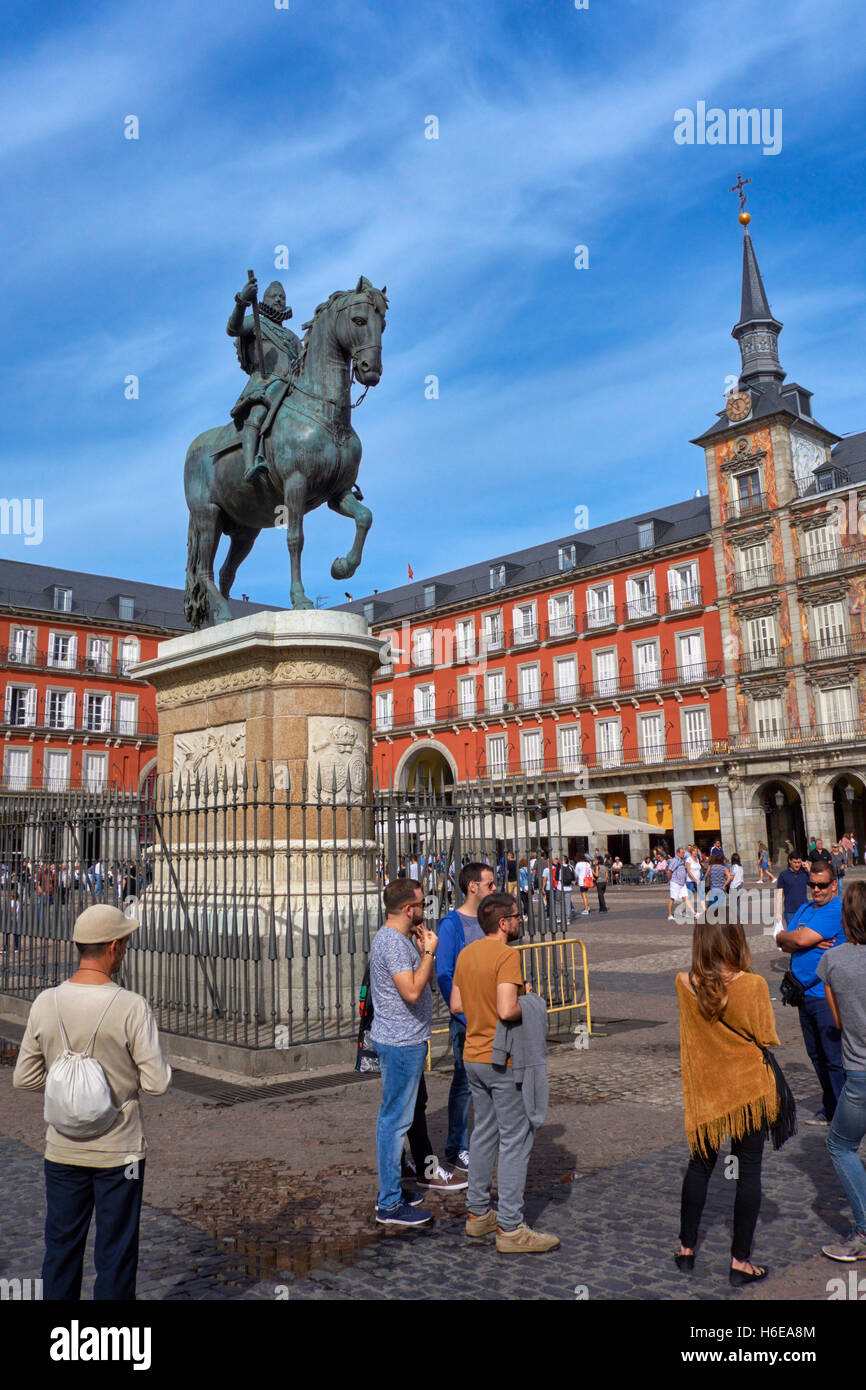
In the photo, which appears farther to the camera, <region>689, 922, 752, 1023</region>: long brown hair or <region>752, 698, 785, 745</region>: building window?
<region>752, 698, 785, 745</region>: building window

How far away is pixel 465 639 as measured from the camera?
50.2 m

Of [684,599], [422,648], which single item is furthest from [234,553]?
[422,648]

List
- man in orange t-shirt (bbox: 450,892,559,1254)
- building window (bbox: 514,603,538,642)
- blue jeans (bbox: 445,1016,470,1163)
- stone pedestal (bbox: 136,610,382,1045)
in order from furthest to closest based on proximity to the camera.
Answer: building window (bbox: 514,603,538,642) → stone pedestal (bbox: 136,610,382,1045) → blue jeans (bbox: 445,1016,470,1163) → man in orange t-shirt (bbox: 450,892,559,1254)

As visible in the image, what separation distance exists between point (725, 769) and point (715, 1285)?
3673cm

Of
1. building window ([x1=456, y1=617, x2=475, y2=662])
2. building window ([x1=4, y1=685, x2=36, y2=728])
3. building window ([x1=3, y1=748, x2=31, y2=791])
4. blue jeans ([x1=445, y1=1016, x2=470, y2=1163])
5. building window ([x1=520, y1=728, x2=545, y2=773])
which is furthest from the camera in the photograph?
building window ([x1=456, y1=617, x2=475, y2=662])

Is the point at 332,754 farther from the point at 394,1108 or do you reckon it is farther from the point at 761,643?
the point at 761,643

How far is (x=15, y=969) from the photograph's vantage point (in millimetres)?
10914

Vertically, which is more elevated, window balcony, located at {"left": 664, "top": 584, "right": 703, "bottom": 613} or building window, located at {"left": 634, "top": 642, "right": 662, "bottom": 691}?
window balcony, located at {"left": 664, "top": 584, "right": 703, "bottom": 613}

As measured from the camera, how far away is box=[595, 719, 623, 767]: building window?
4319 centimetres

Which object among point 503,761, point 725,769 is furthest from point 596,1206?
point 503,761

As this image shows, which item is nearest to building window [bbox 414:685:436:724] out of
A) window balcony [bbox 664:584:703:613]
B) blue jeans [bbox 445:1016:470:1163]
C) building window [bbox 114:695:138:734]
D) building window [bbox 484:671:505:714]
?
building window [bbox 484:671:505:714]

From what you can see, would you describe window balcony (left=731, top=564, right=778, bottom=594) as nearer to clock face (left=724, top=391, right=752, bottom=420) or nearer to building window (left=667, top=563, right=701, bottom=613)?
building window (left=667, top=563, right=701, bottom=613)

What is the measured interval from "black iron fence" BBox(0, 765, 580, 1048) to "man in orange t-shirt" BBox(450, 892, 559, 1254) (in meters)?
3.01
